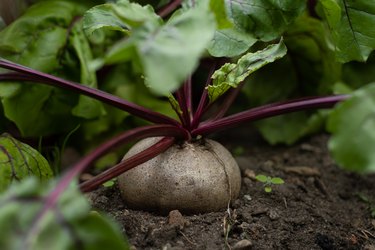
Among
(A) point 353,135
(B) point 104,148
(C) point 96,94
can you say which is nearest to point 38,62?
(C) point 96,94

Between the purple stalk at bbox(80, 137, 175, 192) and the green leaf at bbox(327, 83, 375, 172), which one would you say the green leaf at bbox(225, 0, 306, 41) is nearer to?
the purple stalk at bbox(80, 137, 175, 192)

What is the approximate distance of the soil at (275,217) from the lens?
121 centimetres

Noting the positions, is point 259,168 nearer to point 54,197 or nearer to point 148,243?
point 148,243

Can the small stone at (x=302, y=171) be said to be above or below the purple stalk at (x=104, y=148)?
below

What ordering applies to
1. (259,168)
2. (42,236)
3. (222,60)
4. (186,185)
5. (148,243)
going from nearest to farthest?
(42,236)
(148,243)
(186,185)
(222,60)
(259,168)

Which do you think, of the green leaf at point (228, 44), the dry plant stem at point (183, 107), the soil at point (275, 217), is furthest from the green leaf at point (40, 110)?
the green leaf at point (228, 44)

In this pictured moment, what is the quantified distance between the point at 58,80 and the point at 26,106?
1.19 ft

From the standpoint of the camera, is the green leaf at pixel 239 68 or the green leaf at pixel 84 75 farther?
the green leaf at pixel 84 75

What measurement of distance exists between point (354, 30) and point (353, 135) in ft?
2.13

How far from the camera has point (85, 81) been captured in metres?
1.66

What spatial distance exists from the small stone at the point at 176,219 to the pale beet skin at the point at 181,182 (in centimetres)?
3

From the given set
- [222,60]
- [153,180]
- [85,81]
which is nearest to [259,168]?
[222,60]

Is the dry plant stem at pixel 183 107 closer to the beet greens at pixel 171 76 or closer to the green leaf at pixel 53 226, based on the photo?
the beet greens at pixel 171 76

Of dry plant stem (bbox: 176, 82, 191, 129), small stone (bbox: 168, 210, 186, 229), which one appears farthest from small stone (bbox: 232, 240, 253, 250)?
dry plant stem (bbox: 176, 82, 191, 129)
